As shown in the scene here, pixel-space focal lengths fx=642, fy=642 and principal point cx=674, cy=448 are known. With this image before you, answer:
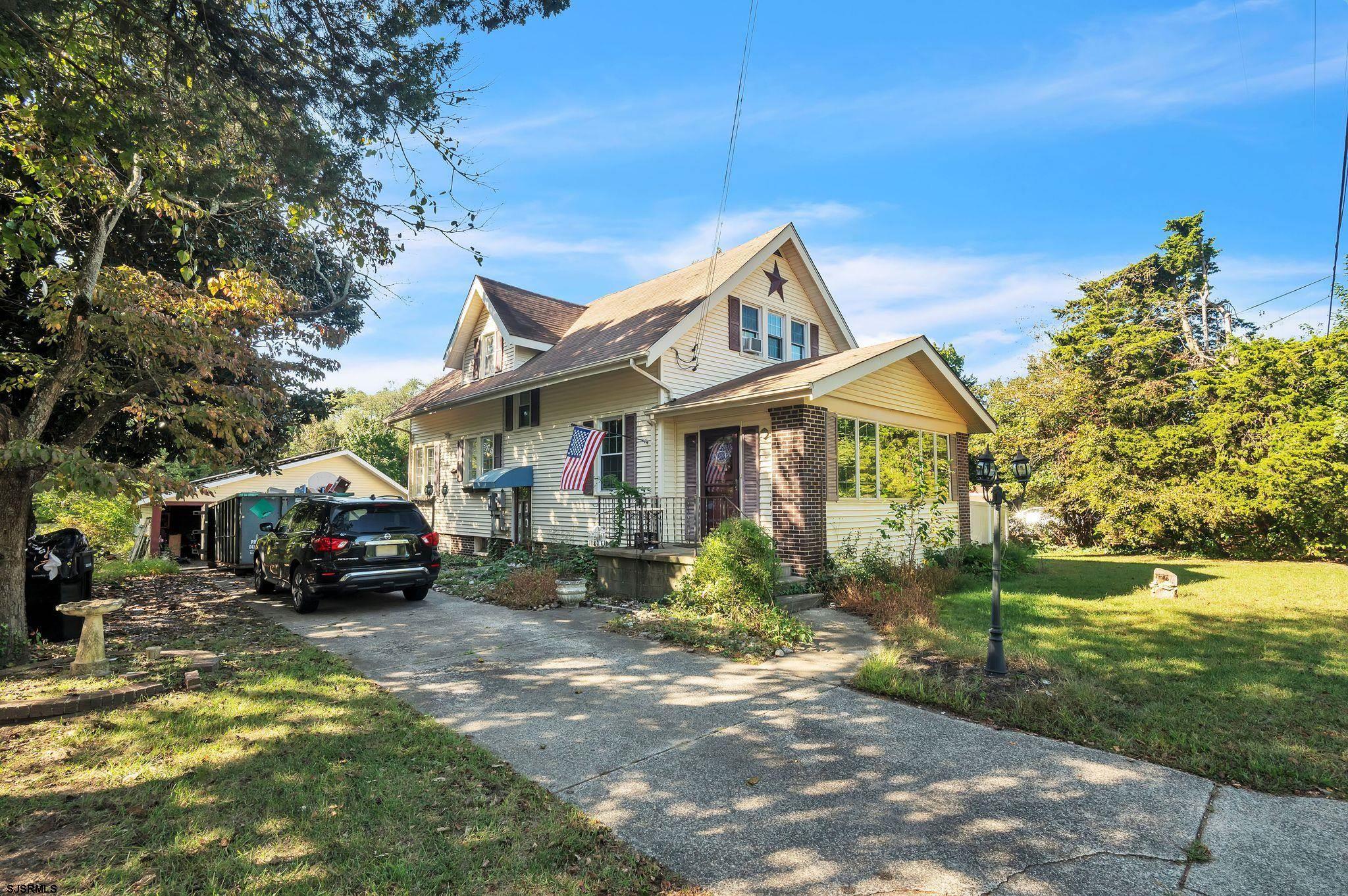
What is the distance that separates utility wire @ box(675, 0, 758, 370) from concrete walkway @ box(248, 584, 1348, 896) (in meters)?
7.90

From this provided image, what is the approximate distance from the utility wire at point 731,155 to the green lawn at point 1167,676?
7.17 metres

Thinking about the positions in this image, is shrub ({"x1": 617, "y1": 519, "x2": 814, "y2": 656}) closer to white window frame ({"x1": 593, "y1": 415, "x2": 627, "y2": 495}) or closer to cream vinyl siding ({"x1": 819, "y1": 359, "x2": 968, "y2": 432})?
cream vinyl siding ({"x1": 819, "y1": 359, "x2": 968, "y2": 432})

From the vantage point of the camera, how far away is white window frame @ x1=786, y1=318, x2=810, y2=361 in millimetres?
16250

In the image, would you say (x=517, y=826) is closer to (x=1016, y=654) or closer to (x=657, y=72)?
(x=1016, y=654)

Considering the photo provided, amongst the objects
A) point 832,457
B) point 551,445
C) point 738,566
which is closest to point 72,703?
point 738,566

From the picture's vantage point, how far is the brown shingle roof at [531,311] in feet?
59.2

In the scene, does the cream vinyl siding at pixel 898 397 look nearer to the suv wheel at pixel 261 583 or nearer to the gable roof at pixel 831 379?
the gable roof at pixel 831 379

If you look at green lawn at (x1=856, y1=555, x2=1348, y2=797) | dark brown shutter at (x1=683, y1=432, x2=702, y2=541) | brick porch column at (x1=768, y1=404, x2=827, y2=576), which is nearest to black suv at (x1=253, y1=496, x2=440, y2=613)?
dark brown shutter at (x1=683, y1=432, x2=702, y2=541)

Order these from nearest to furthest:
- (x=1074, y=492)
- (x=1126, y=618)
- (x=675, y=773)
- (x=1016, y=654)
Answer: (x=675, y=773) → (x=1016, y=654) → (x=1126, y=618) → (x=1074, y=492)

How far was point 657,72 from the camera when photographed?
8172 mm

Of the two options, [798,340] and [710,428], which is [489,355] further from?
[798,340]

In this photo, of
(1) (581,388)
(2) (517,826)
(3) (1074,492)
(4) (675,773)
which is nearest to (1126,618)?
(4) (675,773)

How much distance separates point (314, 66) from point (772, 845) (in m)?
Answer: 7.56

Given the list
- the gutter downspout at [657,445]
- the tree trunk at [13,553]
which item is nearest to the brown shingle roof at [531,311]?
the gutter downspout at [657,445]
